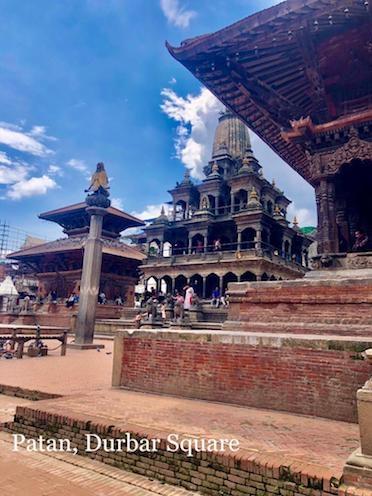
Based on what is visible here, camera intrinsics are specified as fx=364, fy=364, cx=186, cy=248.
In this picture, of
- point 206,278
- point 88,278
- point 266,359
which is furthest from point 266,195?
point 266,359

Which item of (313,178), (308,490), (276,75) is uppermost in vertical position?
(276,75)

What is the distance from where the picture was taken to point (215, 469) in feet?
10.7

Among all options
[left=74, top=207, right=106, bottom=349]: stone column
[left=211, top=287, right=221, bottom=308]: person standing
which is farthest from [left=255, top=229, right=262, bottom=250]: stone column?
[left=74, top=207, right=106, bottom=349]: stone column

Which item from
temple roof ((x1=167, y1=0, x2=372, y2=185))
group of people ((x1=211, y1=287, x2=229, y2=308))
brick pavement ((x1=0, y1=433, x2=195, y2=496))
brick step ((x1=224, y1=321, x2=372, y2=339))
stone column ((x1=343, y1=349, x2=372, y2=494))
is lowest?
brick pavement ((x1=0, y1=433, x2=195, y2=496))

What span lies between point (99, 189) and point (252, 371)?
12.0 metres

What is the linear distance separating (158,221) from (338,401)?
40347mm

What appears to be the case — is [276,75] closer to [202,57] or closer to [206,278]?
[202,57]

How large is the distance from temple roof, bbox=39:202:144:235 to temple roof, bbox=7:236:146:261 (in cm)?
232

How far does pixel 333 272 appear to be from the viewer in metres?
8.38

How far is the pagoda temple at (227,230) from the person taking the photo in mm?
34469

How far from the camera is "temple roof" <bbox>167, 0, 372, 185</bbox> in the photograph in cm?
870

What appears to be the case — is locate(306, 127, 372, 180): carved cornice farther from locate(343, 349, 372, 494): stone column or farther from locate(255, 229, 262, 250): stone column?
locate(255, 229, 262, 250): stone column

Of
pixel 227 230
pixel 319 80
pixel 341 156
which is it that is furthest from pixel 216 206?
pixel 341 156

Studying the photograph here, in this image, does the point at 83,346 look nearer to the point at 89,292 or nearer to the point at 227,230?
the point at 89,292
